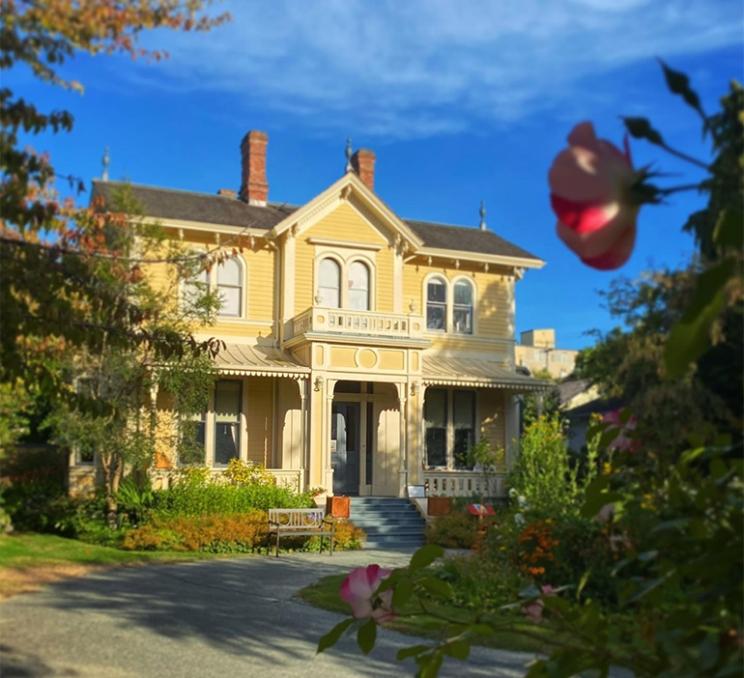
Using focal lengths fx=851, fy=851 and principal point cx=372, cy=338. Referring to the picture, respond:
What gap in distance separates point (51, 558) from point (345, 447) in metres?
10.3

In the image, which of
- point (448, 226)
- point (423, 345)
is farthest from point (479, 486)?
point (448, 226)

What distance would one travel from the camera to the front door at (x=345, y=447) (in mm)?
23266

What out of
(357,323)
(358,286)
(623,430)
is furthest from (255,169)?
(623,430)

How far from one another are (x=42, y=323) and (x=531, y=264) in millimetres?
21539

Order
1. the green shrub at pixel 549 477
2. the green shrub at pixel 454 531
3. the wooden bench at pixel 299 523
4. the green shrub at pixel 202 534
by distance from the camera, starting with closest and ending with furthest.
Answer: the green shrub at pixel 549 477 < the green shrub at pixel 202 534 < the wooden bench at pixel 299 523 < the green shrub at pixel 454 531

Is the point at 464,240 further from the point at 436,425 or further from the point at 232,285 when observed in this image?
the point at 232,285

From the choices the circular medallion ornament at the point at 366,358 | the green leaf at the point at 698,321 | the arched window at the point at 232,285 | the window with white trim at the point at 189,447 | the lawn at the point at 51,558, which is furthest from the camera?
the arched window at the point at 232,285

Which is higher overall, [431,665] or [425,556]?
[425,556]

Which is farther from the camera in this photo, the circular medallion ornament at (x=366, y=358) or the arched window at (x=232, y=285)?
the arched window at (x=232, y=285)

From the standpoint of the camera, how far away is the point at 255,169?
25.4 meters

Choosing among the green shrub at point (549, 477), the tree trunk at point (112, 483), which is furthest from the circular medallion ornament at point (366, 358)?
the tree trunk at point (112, 483)

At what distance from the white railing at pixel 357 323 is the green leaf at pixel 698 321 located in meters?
20.4

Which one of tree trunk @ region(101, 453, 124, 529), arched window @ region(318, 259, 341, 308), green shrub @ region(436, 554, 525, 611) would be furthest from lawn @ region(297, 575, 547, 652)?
arched window @ region(318, 259, 341, 308)

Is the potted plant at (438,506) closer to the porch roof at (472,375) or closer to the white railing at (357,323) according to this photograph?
the porch roof at (472,375)
